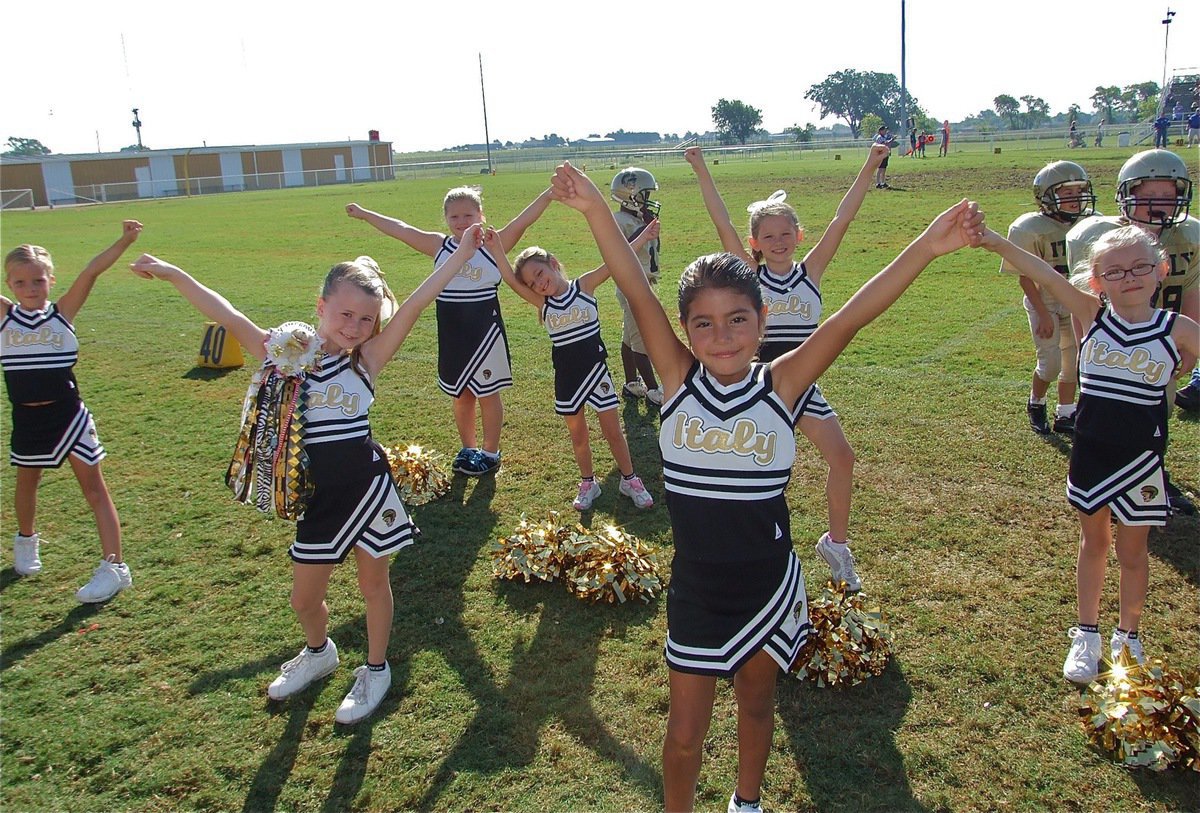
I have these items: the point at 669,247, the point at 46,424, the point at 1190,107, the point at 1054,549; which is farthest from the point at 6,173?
the point at 1190,107

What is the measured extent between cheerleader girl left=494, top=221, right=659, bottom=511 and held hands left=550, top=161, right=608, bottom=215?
8.32 ft

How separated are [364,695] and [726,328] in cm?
230

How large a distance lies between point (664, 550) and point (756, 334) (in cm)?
261

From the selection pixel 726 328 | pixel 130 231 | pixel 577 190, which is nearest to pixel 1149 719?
pixel 726 328

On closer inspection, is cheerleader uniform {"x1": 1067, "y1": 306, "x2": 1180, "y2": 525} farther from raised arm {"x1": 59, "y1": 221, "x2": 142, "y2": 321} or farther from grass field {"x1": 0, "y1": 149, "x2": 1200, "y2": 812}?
raised arm {"x1": 59, "y1": 221, "x2": 142, "y2": 321}

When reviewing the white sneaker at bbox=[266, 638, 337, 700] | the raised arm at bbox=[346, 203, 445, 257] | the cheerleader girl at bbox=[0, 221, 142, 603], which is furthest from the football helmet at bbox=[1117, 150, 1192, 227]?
the cheerleader girl at bbox=[0, 221, 142, 603]

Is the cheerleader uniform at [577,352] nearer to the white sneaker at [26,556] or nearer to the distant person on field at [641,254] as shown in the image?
the distant person on field at [641,254]

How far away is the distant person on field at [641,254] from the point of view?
305 inches

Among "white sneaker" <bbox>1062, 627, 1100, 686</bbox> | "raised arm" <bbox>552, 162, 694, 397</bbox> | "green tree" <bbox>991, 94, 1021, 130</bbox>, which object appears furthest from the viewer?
"green tree" <bbox>991, 94, 1021, 130</bbox>

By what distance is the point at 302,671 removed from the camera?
3852 millimetres

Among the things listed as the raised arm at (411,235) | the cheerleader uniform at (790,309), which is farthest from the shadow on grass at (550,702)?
the raised arm at (411,235)

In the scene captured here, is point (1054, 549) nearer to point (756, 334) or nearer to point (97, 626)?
point (756, 334)

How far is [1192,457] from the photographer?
5.83 metres

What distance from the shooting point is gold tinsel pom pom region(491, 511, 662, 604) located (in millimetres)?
4477
